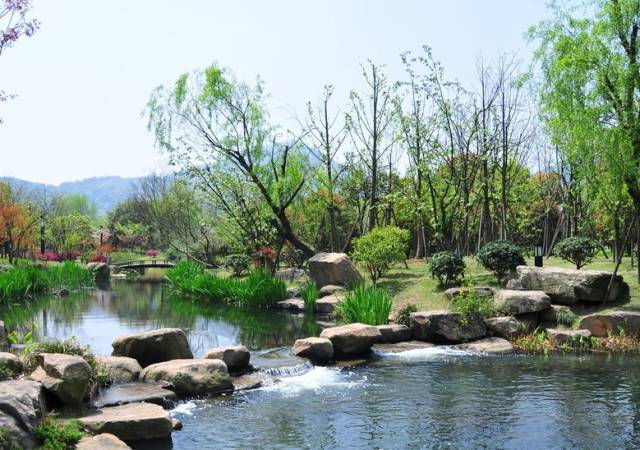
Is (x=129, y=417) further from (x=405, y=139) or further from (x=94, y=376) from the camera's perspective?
(x=405, y=139)

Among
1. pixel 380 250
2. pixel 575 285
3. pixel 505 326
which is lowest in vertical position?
pixel 505 326

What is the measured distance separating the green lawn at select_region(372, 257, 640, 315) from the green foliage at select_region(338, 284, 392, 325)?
1.91 m

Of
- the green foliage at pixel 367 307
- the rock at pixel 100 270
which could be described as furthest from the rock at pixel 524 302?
the rock at pixel 100 270

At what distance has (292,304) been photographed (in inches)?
779

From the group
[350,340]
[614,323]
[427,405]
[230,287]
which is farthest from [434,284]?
[427,405]

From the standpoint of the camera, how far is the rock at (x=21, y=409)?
6180 millimetres

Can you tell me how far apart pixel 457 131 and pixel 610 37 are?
863cm

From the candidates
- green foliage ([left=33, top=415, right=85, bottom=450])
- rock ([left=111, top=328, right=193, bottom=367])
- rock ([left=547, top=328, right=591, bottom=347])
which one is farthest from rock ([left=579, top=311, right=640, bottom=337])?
green foliage ([left=33, top=415, right=85, bottom=450])

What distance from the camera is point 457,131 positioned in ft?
75.0

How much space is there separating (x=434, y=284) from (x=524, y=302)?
164 inches

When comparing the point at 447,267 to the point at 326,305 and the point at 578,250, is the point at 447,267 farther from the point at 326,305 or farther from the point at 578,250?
the point at 326,305

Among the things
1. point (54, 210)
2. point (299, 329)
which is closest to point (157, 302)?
point (299, 329)

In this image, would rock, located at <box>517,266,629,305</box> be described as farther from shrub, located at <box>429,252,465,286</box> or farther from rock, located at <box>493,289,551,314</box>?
shrub, located at <box>429,252,465,286</box>

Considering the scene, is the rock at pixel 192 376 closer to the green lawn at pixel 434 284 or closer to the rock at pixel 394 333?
the rock at pixel 394 333
